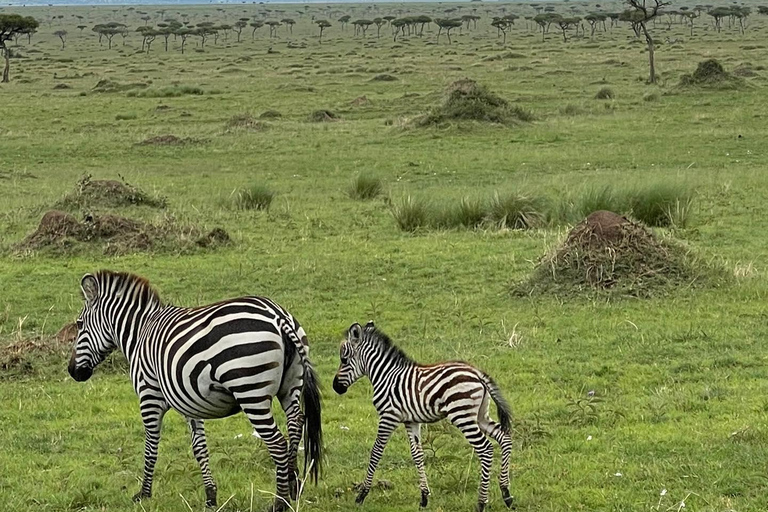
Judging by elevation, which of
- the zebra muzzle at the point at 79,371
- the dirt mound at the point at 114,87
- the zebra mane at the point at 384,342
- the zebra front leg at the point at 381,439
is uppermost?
the zebra mane at the point at 384,342

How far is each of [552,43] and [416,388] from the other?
234ft

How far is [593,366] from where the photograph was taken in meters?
9.21

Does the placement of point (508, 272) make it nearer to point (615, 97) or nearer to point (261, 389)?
point (261, 389)

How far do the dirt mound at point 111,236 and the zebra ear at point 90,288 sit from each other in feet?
29.0

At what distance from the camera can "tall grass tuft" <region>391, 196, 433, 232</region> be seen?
646 inches

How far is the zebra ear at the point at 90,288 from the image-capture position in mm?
6473

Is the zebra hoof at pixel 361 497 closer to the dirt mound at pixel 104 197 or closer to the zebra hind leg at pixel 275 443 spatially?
the zebra hind leg at pixel 275 443

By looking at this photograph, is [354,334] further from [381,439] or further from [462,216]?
[462,216]

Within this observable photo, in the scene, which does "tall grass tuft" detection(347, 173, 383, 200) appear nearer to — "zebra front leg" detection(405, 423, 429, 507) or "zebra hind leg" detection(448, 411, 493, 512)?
"zebra front leg" detection(405, 423, 429, 507)

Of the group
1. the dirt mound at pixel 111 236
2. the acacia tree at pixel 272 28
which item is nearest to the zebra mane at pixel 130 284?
the dirt mound at pixel 111 236

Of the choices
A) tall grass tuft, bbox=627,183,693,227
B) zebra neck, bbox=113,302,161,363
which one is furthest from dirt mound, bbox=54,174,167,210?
zebra neck, bbox=113,302,161,363

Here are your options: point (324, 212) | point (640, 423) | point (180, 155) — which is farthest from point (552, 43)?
point (640, 423)

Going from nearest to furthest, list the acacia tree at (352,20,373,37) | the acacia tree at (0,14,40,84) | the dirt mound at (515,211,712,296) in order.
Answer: the dirt mound at (515,211,712,296) < the acacia tree at (0,14,40,84) < the acacia tree at (352,20,373,37)

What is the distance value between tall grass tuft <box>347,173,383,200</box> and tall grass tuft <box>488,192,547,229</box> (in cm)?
364
